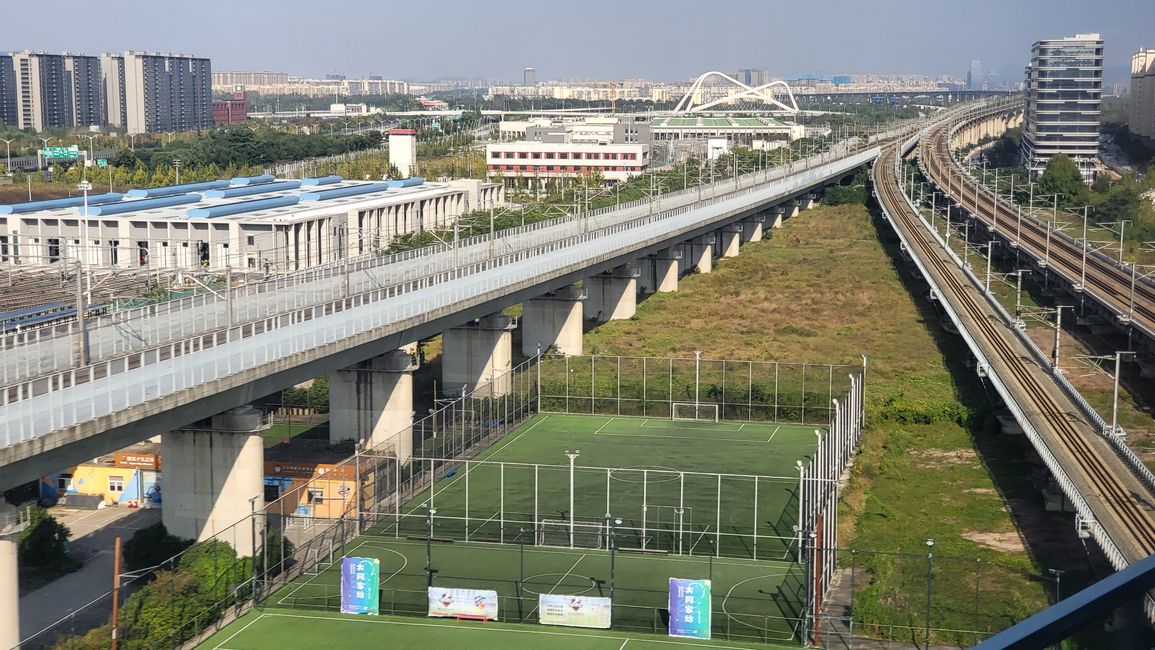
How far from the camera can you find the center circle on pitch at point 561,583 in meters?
24.3

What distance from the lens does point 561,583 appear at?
24.6m

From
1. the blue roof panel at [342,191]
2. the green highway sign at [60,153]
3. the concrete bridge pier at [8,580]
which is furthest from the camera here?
the green highway sign at [60,153]

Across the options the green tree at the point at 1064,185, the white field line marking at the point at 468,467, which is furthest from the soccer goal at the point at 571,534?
the green tree at the point at 1064,185

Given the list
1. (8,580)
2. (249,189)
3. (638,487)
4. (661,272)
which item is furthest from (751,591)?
(249,189)

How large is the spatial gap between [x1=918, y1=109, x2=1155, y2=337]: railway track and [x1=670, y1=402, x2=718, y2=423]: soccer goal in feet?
43.2

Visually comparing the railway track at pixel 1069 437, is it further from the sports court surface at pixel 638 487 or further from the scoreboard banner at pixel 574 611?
the scoreboard banner at pixel 574 611

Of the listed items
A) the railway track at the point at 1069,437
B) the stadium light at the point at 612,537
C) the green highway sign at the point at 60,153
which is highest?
the green highway sign at the point at 60,153

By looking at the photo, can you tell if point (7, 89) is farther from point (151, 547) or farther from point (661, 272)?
point (151, 547)

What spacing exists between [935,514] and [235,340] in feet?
49.6

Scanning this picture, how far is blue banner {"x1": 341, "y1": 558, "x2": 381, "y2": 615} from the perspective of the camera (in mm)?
23703

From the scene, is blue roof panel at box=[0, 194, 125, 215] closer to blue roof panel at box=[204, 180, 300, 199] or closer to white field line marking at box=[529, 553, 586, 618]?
blue roof panel at box=[204, 180, 300, 199]

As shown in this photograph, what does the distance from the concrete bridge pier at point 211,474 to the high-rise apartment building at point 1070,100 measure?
121 metres

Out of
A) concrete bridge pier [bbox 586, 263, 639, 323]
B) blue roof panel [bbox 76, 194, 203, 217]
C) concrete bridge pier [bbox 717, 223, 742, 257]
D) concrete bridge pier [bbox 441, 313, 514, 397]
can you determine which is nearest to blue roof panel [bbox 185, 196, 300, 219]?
blue roof panel [bbox 76, 194, 203, 217]

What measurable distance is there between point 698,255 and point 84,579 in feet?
169
